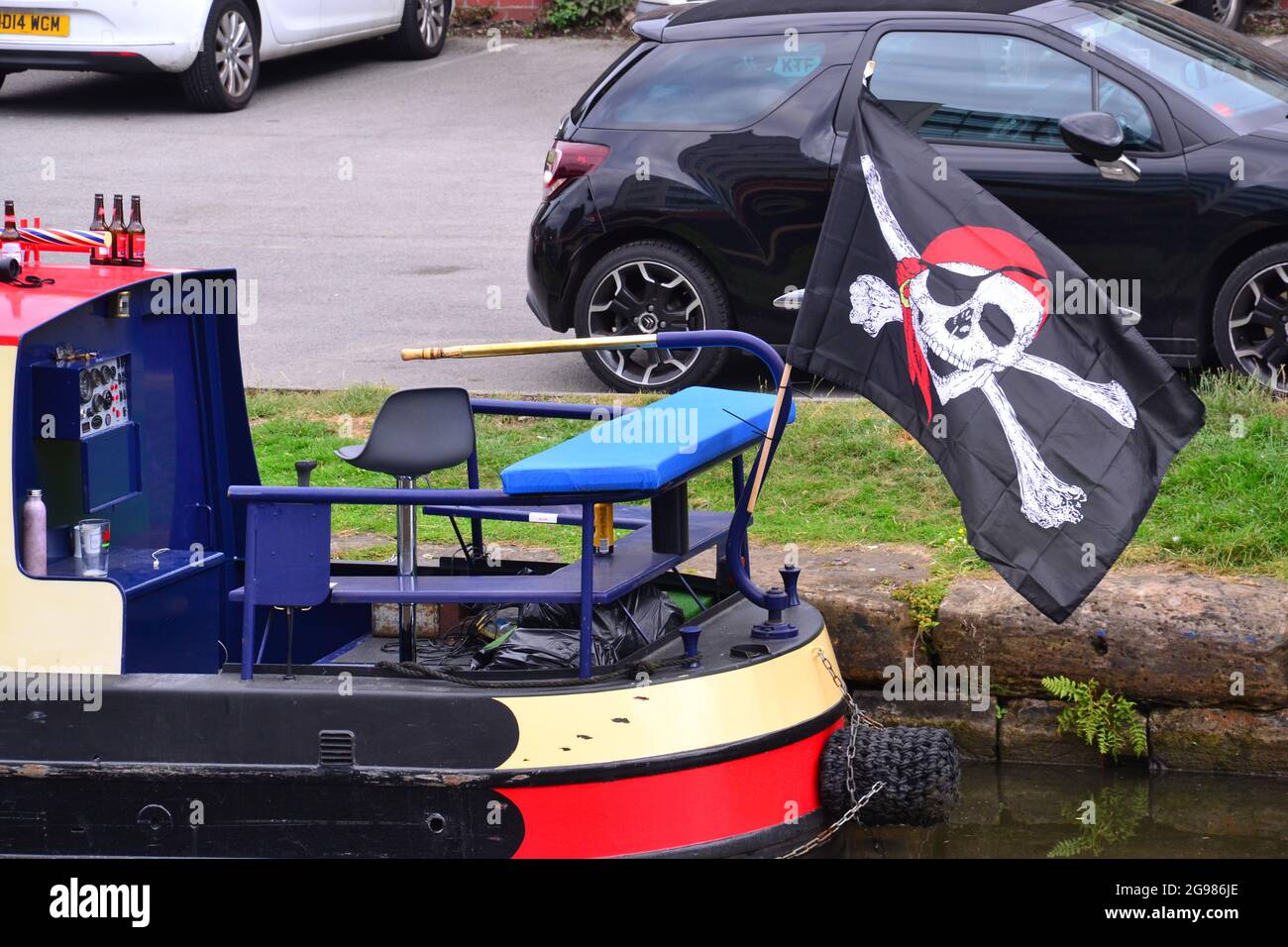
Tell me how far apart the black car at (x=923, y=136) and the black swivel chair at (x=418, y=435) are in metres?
3.86

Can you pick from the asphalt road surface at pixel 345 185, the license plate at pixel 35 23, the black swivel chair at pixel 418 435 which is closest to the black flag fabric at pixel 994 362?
the black swivel chair at pixel 418 435

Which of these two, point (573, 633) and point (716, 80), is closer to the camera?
point (573, 633)

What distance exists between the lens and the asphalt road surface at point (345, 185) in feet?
33.5

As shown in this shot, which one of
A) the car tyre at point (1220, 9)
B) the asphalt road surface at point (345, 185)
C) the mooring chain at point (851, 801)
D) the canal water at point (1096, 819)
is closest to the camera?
the mooring chain at point (851, 801)

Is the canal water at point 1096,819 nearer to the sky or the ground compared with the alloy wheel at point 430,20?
nearer to the ground

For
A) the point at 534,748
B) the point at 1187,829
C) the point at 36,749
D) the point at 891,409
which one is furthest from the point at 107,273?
the point at 1187,829

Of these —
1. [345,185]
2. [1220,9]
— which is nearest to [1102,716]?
[345,185]

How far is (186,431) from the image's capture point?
18.8 feet

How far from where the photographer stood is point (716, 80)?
29.1 feet

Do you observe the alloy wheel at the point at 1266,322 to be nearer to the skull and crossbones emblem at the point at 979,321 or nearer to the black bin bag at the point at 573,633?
the skull and crossbones emblem at the point at 979,321

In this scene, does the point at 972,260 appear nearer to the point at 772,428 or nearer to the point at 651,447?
the point at 772,428

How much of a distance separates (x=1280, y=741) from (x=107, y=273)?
4023 mm

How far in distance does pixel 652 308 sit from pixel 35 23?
7614 millimetres

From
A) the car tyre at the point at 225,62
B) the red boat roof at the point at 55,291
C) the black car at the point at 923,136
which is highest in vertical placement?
the car tyre at the point at 225,62
